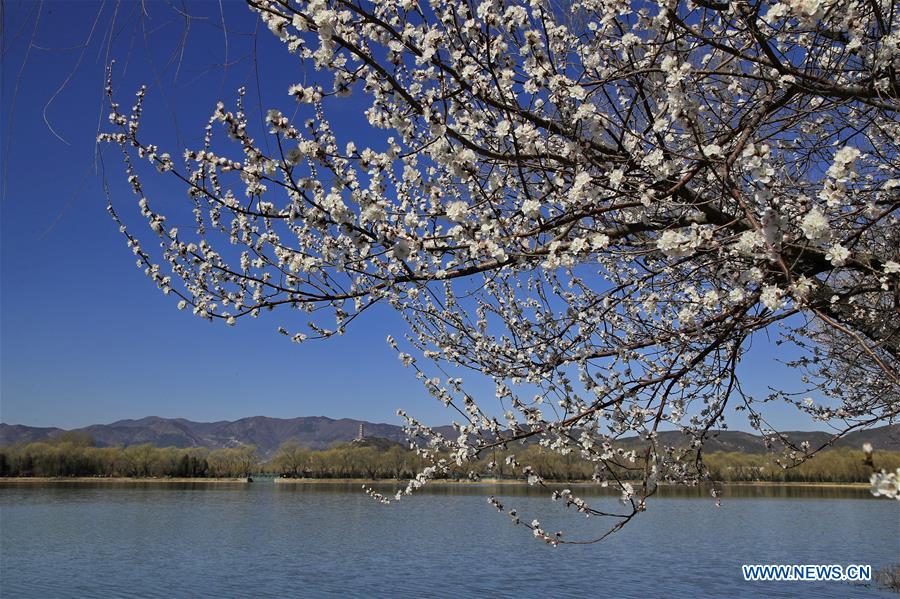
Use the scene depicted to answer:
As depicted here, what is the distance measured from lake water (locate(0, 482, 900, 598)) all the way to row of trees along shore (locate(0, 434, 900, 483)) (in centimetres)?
4357

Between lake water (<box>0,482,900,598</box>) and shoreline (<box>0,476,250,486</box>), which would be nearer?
lake water (<box>0,482,900,598</box>)

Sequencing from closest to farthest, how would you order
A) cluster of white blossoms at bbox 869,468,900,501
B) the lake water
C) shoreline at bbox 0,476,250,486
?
1. cluster of white blossoms at bbox 869,468,900,501
2. the lake water
3. shoreline at bbox 0,476,250,486

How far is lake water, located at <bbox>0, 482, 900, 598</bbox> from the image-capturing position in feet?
59.7

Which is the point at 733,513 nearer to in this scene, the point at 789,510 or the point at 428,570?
the point at 789,510

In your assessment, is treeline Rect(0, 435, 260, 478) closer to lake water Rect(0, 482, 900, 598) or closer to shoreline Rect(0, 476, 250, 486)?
shoreline Rect(0, 476, 250, 486)

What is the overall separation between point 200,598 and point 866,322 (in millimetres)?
16659

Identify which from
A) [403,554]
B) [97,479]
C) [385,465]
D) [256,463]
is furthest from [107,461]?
[403,554]

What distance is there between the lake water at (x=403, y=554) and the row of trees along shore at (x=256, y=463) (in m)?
43.6

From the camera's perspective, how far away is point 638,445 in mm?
6918

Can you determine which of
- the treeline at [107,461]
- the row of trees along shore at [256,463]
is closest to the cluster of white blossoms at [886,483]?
the row of trees along shore at [256,463]

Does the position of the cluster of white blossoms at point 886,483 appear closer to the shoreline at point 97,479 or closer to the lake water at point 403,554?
the lake water at point 403,554

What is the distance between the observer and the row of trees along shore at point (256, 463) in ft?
300

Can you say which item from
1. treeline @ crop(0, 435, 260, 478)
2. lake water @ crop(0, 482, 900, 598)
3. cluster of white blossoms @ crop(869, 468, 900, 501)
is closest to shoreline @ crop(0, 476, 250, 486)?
treeline @ crop(0, 435, 260, 478)

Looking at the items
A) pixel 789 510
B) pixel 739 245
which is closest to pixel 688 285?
→ pixel 739 245
